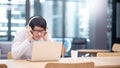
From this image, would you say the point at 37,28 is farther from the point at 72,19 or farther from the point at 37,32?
the point at 72,19

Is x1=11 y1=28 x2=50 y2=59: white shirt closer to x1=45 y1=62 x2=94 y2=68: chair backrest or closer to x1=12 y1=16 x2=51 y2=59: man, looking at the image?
x1=12 y1=16 x2=51 y2=59: man

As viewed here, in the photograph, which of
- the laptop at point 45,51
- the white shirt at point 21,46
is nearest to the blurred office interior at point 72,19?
the white shirt at point 21,46

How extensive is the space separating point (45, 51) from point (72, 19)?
20.5 feet

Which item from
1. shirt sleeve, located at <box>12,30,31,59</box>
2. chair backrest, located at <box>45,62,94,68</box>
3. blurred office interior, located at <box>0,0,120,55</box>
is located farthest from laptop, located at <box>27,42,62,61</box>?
blurred office interior, located at <box>0,0,120,55</box>

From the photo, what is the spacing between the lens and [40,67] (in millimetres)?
2152

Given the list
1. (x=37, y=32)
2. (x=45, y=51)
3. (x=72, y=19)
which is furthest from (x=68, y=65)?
(x=72, y=19)

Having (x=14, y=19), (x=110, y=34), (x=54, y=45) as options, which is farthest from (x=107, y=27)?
(x=54, y=45)

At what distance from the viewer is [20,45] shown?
2.70 metres

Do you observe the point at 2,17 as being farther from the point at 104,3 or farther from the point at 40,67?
the point at 40,67

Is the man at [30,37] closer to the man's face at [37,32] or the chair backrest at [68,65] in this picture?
the man's face at [37,32]

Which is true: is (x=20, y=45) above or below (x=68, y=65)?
above

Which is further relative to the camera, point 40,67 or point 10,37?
point 10,37

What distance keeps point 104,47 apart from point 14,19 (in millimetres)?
3146

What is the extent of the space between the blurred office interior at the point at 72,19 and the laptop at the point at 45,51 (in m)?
5.29
